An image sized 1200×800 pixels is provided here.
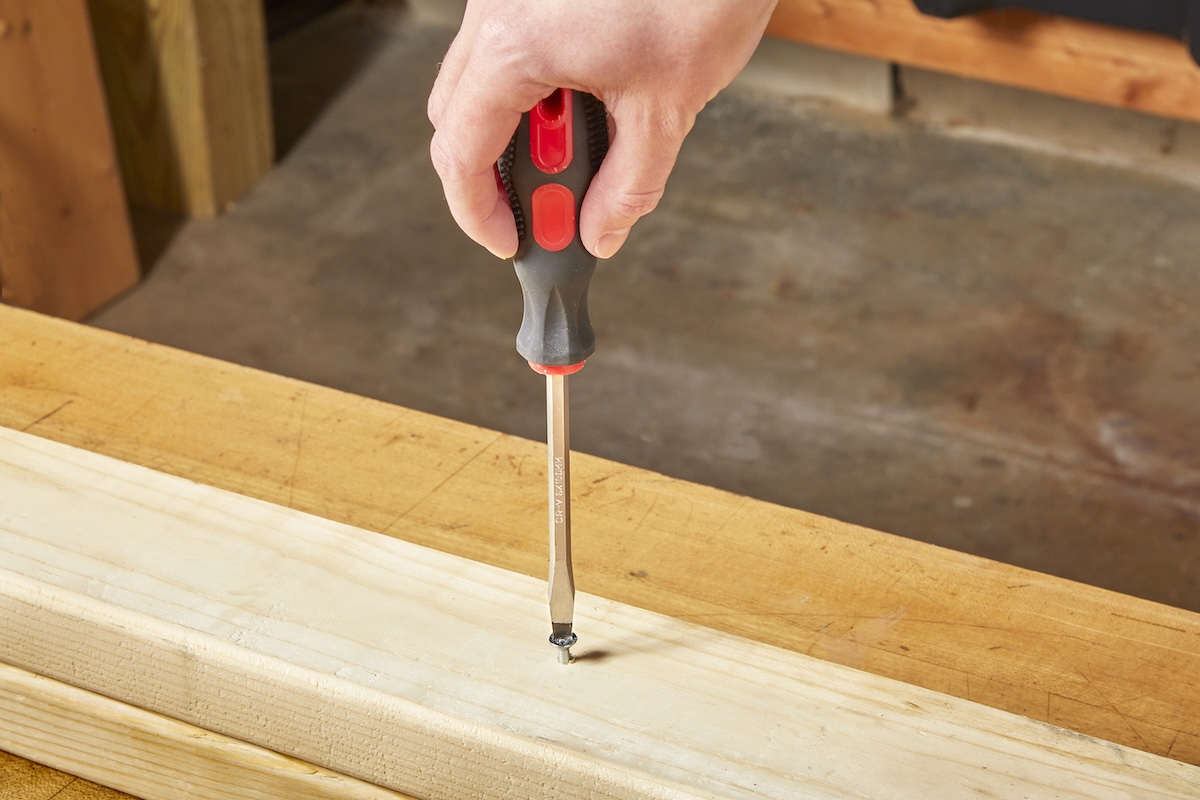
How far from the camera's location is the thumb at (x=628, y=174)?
549 millimetres

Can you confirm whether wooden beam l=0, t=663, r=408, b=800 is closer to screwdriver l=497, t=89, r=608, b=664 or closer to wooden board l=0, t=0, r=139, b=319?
screwdriver l=497, t=89, r=608, b=664

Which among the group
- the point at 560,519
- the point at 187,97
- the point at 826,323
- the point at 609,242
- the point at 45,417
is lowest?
the point at 826,323

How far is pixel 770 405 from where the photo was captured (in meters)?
2.03

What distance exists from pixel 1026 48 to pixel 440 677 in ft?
6.93

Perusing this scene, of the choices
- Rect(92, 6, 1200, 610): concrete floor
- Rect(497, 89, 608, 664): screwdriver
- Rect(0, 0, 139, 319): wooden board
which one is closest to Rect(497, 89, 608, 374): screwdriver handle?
Rect(497, 89, 608, 664): screwdriver

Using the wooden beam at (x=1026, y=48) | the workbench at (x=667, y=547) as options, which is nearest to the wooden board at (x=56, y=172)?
the workbench at (x=667, y=547)

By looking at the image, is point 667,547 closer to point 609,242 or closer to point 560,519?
point 560,519

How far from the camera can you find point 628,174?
1.87 feet

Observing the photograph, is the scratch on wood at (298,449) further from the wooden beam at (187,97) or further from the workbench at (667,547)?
the wooden beam at (187,97)

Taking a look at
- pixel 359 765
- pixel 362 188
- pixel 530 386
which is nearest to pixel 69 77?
pixel 362 188

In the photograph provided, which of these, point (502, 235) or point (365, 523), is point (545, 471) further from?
point (502, 235)

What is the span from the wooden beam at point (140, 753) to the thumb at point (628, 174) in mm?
398

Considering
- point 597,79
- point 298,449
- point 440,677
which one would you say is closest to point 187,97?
point 298,449

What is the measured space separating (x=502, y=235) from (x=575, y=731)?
0.30 meters
